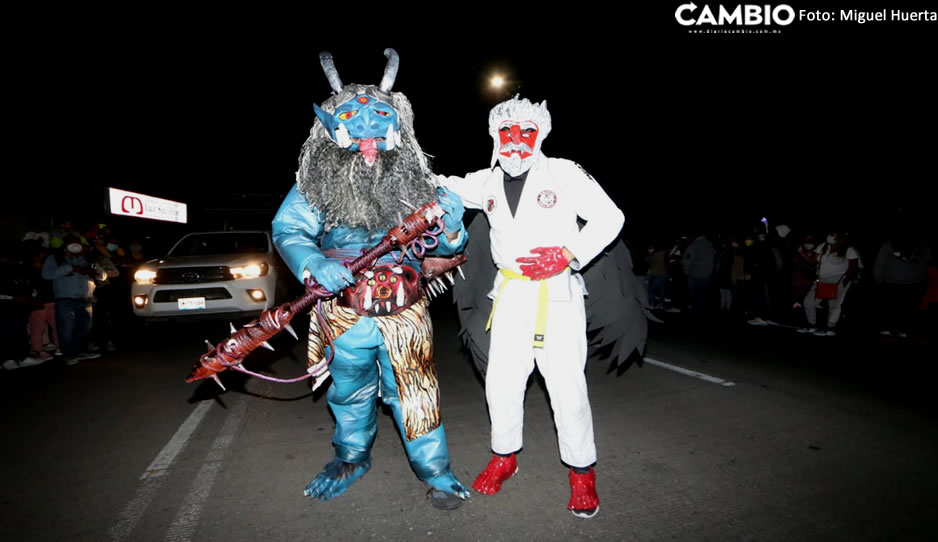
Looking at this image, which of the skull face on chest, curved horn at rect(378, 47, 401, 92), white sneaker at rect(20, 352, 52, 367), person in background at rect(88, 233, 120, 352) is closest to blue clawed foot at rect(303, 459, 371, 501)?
the skull face on chest

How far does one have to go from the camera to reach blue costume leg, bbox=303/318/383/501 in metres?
2.66

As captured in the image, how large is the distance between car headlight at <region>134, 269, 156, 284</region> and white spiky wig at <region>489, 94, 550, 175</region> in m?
6.02

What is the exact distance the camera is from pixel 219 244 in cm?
784

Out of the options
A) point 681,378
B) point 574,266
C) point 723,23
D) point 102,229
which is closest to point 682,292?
point 723,23

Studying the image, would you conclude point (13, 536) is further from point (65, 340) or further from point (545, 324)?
point (65, 340)

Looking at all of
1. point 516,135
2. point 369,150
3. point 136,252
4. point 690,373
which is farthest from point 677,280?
point 136,252

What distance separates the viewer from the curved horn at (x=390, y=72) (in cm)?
278

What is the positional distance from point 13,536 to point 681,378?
17.0ft

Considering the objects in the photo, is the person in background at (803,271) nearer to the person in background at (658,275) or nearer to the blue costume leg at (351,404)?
the person in background at (658,275)

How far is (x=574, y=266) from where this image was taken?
2607 millimetres

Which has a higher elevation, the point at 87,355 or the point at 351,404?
the point at 351,404

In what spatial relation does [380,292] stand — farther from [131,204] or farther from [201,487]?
[131,204]

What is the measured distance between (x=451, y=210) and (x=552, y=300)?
707 mm

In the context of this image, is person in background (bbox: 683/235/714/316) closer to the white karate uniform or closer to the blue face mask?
the white karate uniform
